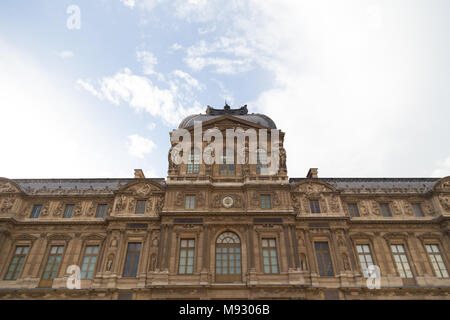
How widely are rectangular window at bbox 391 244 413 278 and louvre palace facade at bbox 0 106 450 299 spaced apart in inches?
3.7

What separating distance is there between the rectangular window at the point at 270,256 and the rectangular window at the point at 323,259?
400 cm

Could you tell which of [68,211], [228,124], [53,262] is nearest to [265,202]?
[228,124]

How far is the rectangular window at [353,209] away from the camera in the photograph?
100ft

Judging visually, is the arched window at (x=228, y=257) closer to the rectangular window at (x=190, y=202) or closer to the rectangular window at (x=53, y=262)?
the rectangular window at (x=190, y=202)

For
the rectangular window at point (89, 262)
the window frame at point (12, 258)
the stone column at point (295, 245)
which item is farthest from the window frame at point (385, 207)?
the window frame at point (12, 258)

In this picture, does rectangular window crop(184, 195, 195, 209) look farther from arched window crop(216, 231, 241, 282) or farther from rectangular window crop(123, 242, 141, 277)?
rectangular window crop(123, 242, 141, 277)

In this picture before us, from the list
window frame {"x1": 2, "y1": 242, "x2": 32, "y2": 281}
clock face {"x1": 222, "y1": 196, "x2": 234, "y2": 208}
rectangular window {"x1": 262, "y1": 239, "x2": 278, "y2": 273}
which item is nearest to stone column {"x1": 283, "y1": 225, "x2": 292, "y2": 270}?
rectangular window {"x1": 262, "y1": 239, "x2": 278, "y2": 273}

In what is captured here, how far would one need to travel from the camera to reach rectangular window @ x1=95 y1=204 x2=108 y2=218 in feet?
99.3

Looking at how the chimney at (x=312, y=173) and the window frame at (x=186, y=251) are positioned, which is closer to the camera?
the window frame at (x=186, y=251)

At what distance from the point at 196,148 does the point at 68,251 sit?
51.9ft

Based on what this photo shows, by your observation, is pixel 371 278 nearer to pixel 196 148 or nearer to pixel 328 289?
pixel 328 289

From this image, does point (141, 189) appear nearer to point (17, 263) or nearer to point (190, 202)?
point (190, 202)
